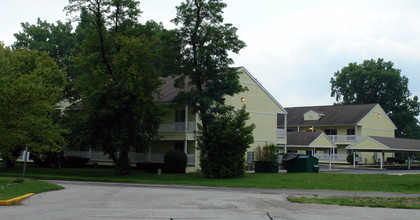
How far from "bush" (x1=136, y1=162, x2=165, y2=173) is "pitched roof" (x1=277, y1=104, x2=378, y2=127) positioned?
88.2ft

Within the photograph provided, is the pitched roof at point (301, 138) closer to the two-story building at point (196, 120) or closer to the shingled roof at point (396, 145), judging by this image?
the two-story building at point (196, 120)

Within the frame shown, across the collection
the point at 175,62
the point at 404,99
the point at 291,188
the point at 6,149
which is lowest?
the point at 291,188

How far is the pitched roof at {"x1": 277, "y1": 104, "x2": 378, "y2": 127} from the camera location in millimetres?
59375

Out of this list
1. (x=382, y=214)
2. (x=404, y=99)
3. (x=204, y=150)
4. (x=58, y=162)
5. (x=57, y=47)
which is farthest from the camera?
(x=404, y=99)

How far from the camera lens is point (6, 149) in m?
24.7

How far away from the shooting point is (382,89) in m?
85.4

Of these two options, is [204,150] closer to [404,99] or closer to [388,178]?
[388,178]

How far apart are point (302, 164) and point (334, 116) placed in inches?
1174

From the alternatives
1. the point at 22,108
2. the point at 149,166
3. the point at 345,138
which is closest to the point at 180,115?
the point at 149,166

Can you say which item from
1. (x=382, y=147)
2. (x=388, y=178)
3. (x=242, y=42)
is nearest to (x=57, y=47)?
(x=242, y=42)

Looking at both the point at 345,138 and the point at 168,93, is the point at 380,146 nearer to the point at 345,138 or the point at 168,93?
the point at 345,138

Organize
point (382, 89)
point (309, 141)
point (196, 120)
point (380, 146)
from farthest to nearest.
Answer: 1. point (382, 89)
2. point (309, 141)
3. point (380, 146)
4. point (196, 120)

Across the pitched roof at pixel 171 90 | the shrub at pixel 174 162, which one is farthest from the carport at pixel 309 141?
the shrub at pixel 174 162

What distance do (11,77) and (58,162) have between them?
18393 mm
